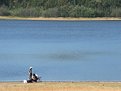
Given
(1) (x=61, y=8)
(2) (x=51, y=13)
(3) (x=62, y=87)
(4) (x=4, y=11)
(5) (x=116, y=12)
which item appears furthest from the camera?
(1) (x=61, y=8)

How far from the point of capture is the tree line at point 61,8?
502 feet

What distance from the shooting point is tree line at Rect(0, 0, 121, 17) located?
152875 millimetres

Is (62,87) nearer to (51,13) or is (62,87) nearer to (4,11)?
(51,13)

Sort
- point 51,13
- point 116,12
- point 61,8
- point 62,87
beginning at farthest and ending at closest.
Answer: point 61,8 < point 116,12 < point 51,13 < point 62,87

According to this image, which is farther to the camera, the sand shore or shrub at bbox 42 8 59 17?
shrub at bbox 42 8 59 17

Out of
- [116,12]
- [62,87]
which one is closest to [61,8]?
[116,12]

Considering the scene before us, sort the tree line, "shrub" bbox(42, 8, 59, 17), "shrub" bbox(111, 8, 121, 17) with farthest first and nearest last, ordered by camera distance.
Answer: the tree line < "shrub" bbox(42, 8, 59, 17) < "shrub" bbox(111, 8, 121, 17)

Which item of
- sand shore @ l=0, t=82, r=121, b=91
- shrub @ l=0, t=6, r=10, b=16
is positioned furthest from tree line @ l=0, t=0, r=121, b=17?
sand shore @ l=0, t=82, r=121, b=91

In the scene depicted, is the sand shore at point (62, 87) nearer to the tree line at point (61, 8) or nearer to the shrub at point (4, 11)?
the tree line at point (61, 8)

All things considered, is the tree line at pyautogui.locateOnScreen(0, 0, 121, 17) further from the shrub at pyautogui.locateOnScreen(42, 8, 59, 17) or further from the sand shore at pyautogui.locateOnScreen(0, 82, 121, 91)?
the sand shore at pyautogui.locateOnScreen(0, 82, 121, 91)

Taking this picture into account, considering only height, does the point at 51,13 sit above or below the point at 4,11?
below

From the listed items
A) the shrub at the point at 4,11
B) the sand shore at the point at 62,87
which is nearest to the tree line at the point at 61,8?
the shrub at the point at 4,11

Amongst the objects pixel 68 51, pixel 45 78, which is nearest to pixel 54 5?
pixel 68 51

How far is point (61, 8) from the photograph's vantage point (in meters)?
156
